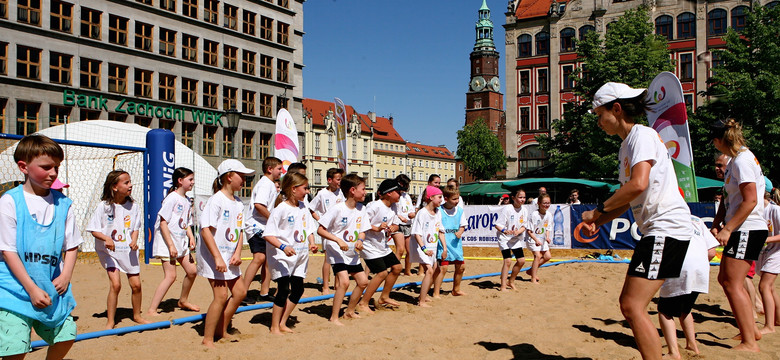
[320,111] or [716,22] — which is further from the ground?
[716,22]

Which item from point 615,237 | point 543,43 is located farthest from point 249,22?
point 615,237

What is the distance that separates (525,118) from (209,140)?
2670 cm

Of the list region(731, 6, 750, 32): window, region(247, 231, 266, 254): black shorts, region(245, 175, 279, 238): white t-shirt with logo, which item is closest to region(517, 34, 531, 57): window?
region(731, 6, 750, 32): window

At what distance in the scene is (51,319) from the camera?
3.73m

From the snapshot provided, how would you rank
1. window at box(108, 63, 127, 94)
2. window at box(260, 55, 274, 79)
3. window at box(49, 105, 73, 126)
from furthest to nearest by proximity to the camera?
window at box(260, 55, 274, 79), window at box(108, 63, 127, 94), window at box(49, 105, 73, 126)

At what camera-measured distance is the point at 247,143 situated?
4672 cm

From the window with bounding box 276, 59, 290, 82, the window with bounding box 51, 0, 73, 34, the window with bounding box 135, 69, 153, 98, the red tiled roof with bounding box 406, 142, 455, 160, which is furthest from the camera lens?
the red tiled roof with bounding box 406, 142, 455, 160

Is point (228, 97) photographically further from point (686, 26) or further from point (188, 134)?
point (686, 26)

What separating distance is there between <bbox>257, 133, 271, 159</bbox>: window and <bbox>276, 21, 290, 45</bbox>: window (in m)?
7.83

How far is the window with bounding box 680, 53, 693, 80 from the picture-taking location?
154ft

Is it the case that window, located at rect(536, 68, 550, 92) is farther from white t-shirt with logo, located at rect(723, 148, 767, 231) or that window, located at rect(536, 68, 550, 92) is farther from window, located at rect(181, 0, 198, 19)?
white t-shirt with logo, located at rect(723, 148, 767, 231)

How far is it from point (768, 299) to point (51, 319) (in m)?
6.65

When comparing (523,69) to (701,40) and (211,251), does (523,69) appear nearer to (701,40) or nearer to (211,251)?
(701,40)

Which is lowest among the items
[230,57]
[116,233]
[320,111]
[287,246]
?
[287,246]
